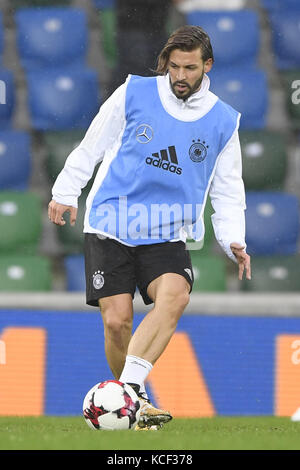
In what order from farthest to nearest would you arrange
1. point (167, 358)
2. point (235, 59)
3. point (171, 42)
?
point (235, 59)
point (167, 358)
point (171, 42)

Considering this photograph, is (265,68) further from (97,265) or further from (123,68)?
(97,265)

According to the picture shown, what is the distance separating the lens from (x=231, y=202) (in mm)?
4668

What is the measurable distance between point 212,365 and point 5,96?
2.84 metres

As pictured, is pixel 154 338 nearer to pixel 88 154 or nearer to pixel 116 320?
A: pixel 116 320

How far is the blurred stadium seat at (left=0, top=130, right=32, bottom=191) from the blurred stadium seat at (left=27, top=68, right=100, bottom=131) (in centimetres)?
24

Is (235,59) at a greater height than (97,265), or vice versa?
(235,59)

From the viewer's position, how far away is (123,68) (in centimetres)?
764

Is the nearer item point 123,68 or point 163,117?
point 163,117

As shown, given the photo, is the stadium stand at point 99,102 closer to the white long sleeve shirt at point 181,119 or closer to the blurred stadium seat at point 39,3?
the blurred stadium seat at point 39,3

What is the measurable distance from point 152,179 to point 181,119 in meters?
0.27

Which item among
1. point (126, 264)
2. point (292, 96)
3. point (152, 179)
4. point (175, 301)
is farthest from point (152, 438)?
point (292, 96)

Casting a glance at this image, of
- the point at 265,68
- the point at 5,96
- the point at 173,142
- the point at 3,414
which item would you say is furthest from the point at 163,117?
the point at 265,68
